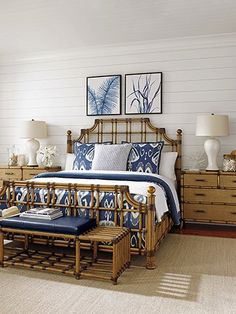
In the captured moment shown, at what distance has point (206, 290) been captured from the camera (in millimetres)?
2611

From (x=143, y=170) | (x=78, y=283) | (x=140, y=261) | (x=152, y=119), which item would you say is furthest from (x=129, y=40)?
(x=78, y=283)

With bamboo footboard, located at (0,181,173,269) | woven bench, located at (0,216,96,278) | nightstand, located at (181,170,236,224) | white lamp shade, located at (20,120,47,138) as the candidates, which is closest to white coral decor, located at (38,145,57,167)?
white lamp shade, located at (20,120,47,138)

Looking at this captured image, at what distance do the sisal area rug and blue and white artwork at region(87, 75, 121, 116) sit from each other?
2885 millimetres

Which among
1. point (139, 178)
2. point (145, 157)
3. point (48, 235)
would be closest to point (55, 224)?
point (48, 235)

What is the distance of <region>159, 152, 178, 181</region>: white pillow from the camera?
15.7 feet

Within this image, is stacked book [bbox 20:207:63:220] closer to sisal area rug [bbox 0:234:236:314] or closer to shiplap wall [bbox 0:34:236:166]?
sisal area rug [bbox 0:234:236:314]

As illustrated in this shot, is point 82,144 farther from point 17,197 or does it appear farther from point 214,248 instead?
point 214,248

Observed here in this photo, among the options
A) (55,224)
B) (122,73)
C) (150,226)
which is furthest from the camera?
(122,73)

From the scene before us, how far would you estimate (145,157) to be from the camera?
4715mm

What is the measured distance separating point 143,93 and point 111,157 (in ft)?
4.38

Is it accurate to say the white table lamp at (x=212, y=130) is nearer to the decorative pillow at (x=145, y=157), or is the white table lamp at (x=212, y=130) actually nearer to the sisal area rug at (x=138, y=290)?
the decorative pillow at (x=145, y=157)

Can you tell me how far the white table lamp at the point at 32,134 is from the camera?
18.1ft

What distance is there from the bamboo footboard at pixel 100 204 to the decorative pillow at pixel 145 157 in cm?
121

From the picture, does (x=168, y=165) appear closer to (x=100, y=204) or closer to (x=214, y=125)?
(x=214, y=125)
